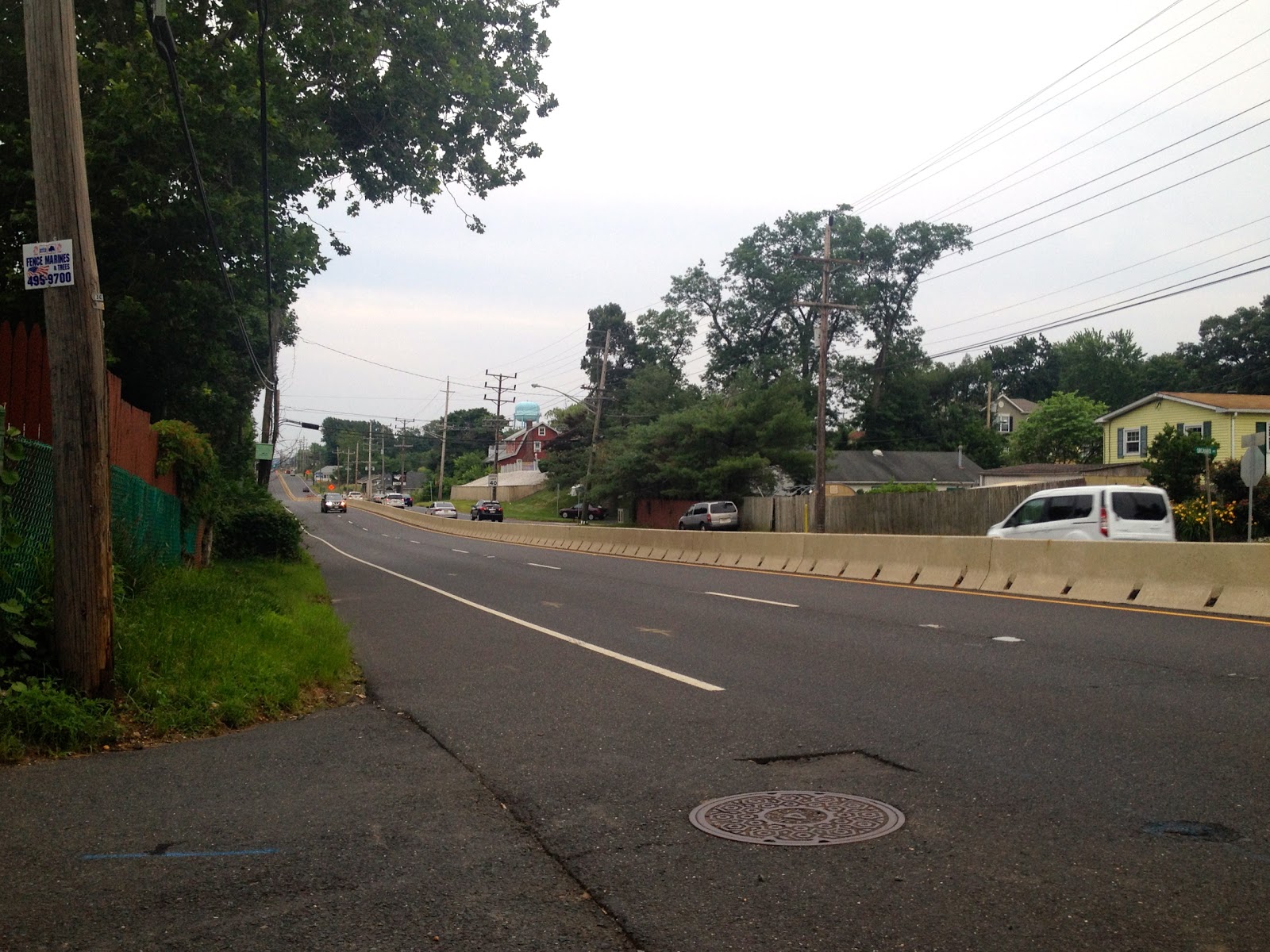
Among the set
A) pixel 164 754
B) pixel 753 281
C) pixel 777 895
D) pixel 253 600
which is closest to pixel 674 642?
pixel 253 600

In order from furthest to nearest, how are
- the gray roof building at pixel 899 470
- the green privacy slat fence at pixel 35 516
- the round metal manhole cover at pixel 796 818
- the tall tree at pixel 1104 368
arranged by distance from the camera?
1. the tall tree at pixel 1104 368
2. the gray roof building at pixel 899 470
3. the green privacy slat fence at pixel 35 516
4. the round metal manhole cover at pixel 796 818

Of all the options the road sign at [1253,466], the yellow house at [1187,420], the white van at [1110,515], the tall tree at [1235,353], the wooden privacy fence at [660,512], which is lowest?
the wooden privacy fence at [660,512]

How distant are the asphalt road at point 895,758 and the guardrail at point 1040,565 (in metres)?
0.85

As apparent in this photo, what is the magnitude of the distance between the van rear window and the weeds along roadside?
13355 mm

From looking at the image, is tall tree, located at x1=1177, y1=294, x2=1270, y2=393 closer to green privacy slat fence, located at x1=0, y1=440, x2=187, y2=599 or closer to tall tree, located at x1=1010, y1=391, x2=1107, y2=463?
tall tree, located at x1=1010, y1=391, x2=1107, y2=463

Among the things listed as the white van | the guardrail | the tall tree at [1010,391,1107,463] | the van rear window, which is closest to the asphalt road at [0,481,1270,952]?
the guardrail

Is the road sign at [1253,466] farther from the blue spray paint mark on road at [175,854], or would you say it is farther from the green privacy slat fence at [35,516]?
the blue spray paint mark on road at [175,854]

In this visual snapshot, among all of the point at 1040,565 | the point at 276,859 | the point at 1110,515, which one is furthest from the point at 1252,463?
the point at 276,859

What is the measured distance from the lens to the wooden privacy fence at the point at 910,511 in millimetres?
36500

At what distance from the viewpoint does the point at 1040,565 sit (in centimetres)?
1574

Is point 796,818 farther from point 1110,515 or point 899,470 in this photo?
point 899,470

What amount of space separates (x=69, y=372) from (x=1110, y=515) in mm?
16494

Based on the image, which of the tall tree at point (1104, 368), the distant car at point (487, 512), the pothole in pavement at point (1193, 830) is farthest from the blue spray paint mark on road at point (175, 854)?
the tall tree at point (1104, 368)

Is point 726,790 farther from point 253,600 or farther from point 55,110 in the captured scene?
point 253,600
